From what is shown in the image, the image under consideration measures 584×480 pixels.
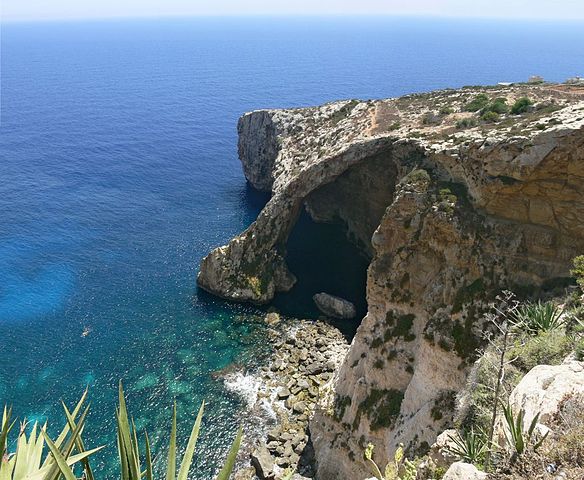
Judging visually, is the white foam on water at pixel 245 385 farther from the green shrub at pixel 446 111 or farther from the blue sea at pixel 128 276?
the green shrub at pixel 446 111

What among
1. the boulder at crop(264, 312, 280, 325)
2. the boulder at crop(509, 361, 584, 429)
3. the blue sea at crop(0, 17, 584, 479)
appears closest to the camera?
the boulder at crop(509, 361, 584, 429)

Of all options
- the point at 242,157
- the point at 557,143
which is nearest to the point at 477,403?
the point at 557,143

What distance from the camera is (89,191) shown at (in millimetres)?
89750

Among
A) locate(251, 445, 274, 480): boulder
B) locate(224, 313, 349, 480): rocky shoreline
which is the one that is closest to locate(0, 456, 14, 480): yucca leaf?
locate(224, 313, 349, 480): rocky shoreline

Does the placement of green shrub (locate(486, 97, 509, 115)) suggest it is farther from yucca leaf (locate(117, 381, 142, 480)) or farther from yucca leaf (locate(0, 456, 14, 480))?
yucca leaf (locate(0, 456, 14, 480))

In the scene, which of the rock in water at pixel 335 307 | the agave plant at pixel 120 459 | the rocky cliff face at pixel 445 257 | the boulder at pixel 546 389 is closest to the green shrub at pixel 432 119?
the rocky cliff face at pixel 445 257

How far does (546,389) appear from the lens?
16.5 m

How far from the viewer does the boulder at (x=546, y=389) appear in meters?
15.0

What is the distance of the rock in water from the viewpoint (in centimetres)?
5353

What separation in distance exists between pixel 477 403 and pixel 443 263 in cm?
1520

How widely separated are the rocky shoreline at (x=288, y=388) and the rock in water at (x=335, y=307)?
199 cm

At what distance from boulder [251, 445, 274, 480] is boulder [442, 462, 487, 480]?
23.9 m

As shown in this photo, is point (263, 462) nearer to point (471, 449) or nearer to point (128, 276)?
point (471, 449)

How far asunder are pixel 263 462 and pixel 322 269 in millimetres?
30013
